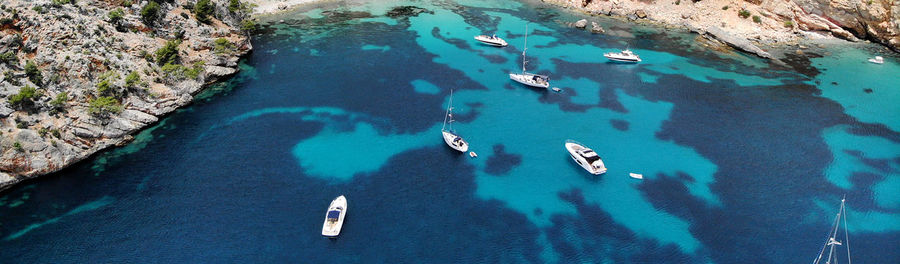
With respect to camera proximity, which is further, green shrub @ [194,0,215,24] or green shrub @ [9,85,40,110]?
green shrub @ [194,0,215,24]

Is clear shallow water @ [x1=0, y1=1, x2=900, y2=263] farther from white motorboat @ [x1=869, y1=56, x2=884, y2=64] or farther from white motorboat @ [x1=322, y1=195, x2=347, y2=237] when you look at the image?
white motorboat @ [x1=869, y1=56, x2=884, y2=64]

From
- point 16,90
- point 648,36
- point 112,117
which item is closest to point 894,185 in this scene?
point 648,36

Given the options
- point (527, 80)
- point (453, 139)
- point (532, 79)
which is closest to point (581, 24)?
point (532, 79)

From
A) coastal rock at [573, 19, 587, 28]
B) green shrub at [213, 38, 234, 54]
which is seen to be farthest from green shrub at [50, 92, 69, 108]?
coastal rock at [573, 19, 587, 28]

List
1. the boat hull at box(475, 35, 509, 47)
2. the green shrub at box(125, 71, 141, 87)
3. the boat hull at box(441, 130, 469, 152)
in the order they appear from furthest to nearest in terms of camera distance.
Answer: the boat hull at box(475, 35, 509, 47) → the green shrub at box(125, 71, 141, 87) → the boat hull at box(441, 130, 469, 152)

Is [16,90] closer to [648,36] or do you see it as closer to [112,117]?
[112,117]
